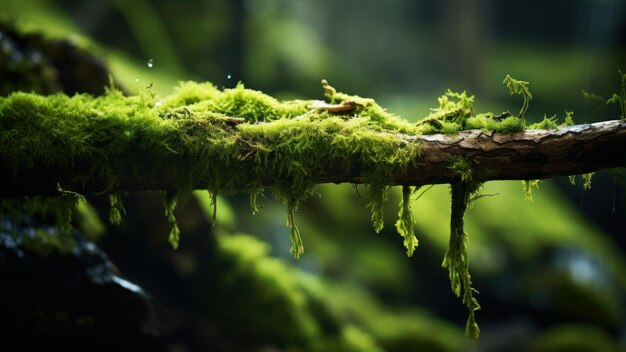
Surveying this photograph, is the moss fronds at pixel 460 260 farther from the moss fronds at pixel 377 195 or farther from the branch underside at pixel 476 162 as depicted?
the moss fronds at pixel 377 195

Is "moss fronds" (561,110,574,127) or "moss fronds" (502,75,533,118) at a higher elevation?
"moss fronds" (502,75,533,118)

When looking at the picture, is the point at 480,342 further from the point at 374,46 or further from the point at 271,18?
the point at 374,46

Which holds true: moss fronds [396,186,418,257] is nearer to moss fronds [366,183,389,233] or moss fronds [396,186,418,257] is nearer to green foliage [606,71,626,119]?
moss fronds [366,183,389,233]

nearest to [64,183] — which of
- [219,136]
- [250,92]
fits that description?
[219,136]

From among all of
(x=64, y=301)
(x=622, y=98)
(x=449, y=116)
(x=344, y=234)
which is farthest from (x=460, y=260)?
(x=344, y=234)

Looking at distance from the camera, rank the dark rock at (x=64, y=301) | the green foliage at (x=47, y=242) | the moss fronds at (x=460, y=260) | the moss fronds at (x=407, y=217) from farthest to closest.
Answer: the green foliage at (x=47, y=242) < the dark rock at (x=64, y=301) < the moss fronds at (x=407, y=217) < the moss fronds at (x=460, y=260)

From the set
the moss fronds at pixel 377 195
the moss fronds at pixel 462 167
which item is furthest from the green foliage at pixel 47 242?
the moss fronds at pixel 462 167

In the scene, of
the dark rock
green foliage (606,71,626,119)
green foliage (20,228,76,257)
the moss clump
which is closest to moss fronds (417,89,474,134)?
the moss clump
